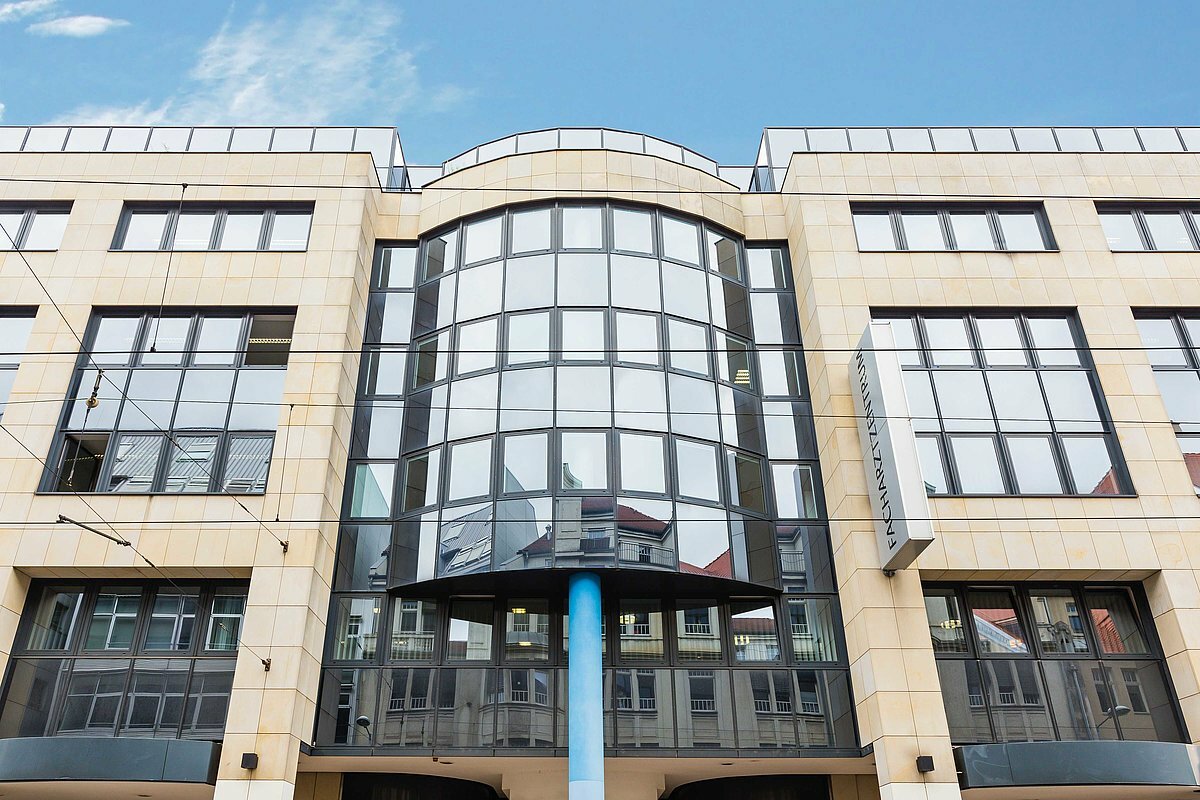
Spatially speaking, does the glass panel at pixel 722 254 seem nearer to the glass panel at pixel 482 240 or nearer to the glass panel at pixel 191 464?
the glass panel at pixel 482 240

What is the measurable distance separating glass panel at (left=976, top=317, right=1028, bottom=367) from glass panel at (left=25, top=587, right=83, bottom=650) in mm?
22918

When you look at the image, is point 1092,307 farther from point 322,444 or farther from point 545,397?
point 322,444

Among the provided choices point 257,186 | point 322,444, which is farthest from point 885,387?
point 257,186

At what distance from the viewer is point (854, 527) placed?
1903 centimetres

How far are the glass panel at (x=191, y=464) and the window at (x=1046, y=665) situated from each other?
56.6ft

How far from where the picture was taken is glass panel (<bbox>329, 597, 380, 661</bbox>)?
19.2m

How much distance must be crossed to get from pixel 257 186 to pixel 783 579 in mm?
17824

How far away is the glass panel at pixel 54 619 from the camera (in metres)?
19.0

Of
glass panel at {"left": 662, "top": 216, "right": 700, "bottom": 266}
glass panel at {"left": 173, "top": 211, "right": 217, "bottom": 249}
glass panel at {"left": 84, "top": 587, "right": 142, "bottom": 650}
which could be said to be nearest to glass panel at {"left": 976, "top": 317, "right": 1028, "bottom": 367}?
glass panel at {"left": 662, "top": 216, "right": 700, "bottom": 266}

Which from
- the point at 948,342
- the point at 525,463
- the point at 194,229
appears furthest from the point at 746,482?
the point at 194,229

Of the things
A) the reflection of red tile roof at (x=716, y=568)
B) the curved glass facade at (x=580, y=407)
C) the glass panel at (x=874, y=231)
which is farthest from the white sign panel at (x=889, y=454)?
the glass panel at (x=874, y=231)

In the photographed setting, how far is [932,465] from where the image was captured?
20422 millimetres

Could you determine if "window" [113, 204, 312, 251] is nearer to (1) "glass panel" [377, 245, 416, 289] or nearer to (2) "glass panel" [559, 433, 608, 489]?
(1) "glass panel" [377, 245, 416, 289]

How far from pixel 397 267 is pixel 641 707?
13.9 meters
